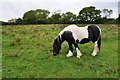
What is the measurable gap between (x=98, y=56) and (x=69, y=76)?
3211 millimetres

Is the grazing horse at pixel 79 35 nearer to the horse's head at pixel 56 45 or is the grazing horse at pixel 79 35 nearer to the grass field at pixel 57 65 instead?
the horse's head at pixel 56 45

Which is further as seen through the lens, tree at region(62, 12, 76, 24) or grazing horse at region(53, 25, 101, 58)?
tree at region(62, 12, 76, 24)

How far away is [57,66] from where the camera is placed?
6.91 metres

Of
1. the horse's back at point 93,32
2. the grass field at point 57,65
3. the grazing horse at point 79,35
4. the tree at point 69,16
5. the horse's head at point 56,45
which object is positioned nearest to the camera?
the grass field at point 57,65

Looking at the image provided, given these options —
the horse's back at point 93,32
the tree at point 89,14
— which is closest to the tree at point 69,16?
the tree at point 89,14

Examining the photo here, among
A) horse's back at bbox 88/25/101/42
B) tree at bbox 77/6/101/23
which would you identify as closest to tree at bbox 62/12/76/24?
tree at bbox 77/6/101/23

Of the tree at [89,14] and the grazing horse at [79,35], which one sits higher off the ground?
the tree at [89,14]

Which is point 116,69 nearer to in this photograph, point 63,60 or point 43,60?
point 63,60

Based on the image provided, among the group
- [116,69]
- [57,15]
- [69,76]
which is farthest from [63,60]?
[57,15]

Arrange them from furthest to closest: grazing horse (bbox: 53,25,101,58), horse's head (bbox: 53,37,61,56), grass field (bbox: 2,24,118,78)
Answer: horse's head (bbox: 53,37,61,56), grazing horse (bbox: 53,25,101,58), grass field (bbox: 2,24,118,78)

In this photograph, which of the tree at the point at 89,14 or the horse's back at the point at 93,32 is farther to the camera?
the tree at the point at 89,14

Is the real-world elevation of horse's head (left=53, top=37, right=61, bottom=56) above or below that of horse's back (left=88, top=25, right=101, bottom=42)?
below

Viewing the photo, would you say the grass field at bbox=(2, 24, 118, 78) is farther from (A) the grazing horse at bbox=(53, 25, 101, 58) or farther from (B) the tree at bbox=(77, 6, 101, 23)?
(B) the tree at bbox=(77, 6, 101, 23)

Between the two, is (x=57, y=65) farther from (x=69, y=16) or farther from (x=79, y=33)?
(x=69, y=16)
